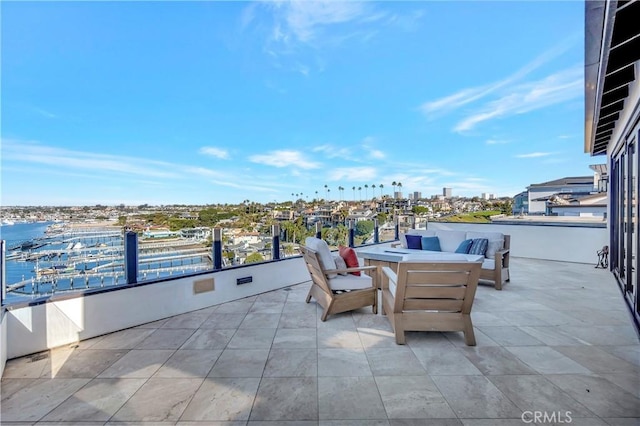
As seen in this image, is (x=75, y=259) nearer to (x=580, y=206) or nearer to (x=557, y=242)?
(x=557, y=242)

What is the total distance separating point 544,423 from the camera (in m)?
1.62

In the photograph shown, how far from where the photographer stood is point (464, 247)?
5.31m

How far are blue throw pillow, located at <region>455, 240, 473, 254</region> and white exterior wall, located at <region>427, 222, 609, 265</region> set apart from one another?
14.2ft

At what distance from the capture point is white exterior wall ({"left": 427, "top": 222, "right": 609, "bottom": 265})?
23.2ft

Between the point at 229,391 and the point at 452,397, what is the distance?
61.7 inches

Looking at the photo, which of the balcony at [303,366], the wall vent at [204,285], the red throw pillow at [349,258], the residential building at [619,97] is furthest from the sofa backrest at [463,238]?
the wall vent at [204,285]

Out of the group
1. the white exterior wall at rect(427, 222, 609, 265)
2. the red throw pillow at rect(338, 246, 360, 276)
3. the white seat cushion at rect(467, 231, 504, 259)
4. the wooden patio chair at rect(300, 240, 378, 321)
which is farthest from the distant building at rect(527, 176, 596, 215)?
the wooden patio chair at rect(300, 240, 378, 321)

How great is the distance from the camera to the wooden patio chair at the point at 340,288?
3.37m

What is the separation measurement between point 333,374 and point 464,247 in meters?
4.20

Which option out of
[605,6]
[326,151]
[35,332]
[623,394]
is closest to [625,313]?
[623,394]

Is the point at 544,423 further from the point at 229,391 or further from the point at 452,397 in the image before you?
the point at 229,391

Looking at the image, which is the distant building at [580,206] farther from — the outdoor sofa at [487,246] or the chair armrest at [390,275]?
the chair armrest at [390,275]

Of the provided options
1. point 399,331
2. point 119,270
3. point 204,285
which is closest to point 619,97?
point 399,331

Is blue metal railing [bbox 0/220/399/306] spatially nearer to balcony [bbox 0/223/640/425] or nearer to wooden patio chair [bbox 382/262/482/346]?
balcony [bbox 0/223/640/425]
